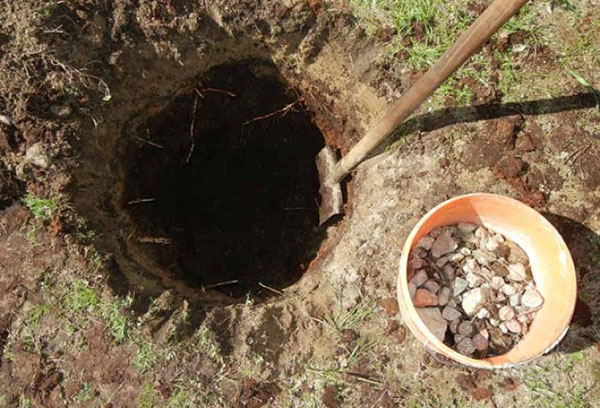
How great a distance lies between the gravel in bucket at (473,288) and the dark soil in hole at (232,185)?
0.68m

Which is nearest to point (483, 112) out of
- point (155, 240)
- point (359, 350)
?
point (359, 350)

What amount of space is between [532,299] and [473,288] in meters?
0.23

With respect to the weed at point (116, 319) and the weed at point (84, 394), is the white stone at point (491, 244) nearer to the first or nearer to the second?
the weed at point (116, 319)

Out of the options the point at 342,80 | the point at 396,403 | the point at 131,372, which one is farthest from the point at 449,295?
the point at 131,372

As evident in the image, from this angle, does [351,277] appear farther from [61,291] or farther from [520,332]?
[61,291]

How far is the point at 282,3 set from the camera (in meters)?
2.33

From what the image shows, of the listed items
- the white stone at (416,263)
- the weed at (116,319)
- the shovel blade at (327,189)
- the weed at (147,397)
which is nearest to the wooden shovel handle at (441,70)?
the shovel blade at (327,189)

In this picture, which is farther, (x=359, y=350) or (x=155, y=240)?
(x=155, y=240)

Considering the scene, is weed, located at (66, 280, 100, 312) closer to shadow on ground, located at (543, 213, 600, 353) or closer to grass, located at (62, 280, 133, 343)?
grass, located at (62, 280, 133, 343)

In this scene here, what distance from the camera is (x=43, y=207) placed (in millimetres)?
2133

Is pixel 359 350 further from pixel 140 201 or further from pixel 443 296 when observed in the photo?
pixel 140 201

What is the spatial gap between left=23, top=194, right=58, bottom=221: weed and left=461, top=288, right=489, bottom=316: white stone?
68.9 inches

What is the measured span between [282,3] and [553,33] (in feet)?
4.22

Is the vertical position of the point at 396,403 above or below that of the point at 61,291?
below
